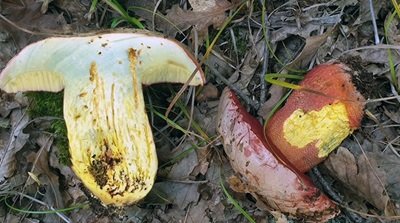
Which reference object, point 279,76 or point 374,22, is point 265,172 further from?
point 374,22

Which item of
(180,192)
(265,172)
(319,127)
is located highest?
(319,127)

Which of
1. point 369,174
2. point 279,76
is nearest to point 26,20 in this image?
point 279,76

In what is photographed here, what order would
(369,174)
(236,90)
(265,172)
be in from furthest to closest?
1. (236,90)
2. (369,174)
3. (265,172)

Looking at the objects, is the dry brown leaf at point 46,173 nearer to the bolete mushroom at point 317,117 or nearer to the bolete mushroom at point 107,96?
the bolete mushroom at point 107,96

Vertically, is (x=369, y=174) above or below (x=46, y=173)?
above

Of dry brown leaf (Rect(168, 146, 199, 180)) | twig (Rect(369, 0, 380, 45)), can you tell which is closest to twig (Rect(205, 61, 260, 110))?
dry brown leaf (Rect(168, 146, 199, 180))

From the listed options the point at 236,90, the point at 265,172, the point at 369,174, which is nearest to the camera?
the point at 265,172

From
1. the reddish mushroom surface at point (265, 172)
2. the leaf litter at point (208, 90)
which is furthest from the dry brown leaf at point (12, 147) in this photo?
the reddish mushroom surface at point (265, 172)

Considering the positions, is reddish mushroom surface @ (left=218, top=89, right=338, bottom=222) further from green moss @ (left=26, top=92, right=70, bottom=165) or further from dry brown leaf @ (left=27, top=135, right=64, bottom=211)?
dry brown leaf @ (left=27, top=135, right=64, bottom=211)
